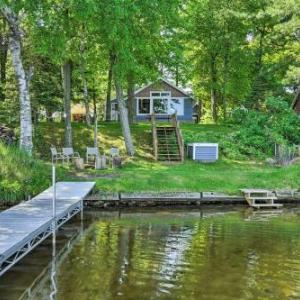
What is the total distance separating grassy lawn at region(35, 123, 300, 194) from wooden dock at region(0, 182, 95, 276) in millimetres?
1779

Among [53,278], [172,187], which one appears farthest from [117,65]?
[53,278]

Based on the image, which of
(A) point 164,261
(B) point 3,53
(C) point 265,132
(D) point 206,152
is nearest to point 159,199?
(D) point 206,152

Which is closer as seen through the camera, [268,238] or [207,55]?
[268,238]

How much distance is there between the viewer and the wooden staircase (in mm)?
23391

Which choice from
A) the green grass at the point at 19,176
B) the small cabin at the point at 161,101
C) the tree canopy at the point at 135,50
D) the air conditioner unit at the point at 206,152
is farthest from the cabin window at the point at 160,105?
the green grass at the point at 19,176

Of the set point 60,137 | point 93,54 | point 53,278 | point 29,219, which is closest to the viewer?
point 53,278

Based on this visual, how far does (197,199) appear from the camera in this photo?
17.4 m

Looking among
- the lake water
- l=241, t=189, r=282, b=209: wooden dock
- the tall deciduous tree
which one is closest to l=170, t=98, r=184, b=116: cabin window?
the tall deciduous tree

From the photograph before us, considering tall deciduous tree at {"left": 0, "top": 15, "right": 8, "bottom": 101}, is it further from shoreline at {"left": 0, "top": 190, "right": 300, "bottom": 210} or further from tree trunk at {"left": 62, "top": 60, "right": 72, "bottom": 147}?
shoreline at {"left": 0, "top": 190, "right": 300, "bottom": 210}

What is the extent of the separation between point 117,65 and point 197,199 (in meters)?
7.36

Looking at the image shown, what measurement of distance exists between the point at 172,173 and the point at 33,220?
870 centimetres

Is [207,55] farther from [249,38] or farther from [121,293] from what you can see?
[121,293]

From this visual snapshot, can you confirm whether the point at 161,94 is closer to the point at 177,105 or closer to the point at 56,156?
the point at 177,105

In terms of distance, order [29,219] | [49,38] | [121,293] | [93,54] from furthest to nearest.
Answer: [93,54]
[49,38]
[29,219]
[121,293]
